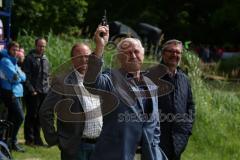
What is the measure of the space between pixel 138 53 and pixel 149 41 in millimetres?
19234

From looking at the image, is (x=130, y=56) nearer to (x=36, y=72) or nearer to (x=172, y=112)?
(x=172, y=112)

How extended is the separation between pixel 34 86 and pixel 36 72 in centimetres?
21

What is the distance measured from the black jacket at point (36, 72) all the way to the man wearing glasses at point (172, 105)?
3.96 metres

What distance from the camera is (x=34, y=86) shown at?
9.72 m

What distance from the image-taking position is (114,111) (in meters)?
4.70

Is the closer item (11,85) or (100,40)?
(100,40)

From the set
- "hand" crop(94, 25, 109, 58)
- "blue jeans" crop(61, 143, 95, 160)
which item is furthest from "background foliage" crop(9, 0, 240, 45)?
"hand" crop(94, 25, 109, 58)

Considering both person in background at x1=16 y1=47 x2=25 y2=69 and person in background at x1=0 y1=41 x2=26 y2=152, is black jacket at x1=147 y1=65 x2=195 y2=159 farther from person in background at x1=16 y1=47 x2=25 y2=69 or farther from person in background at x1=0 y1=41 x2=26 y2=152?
person in background at x1=16 y1=47 x2=25 y2=69

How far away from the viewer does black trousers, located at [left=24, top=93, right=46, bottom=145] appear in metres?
9.77

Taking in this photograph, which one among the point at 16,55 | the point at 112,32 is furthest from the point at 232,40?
the point at 16,55

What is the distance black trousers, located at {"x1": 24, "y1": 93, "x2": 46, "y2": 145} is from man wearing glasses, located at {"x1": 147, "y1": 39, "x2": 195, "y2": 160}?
4.13m

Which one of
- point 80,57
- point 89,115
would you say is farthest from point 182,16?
point 89,115

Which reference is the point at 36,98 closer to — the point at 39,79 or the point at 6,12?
the point at 39,79

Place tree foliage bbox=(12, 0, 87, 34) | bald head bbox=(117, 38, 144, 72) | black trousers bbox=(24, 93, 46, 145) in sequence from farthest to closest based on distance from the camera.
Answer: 1. tree foliage bbox=(12, 0, 87, 34)
2. black trousers bbox=(24, 93, 46, 145)
3. bald head bbox=(117, 38, 144, 72)
